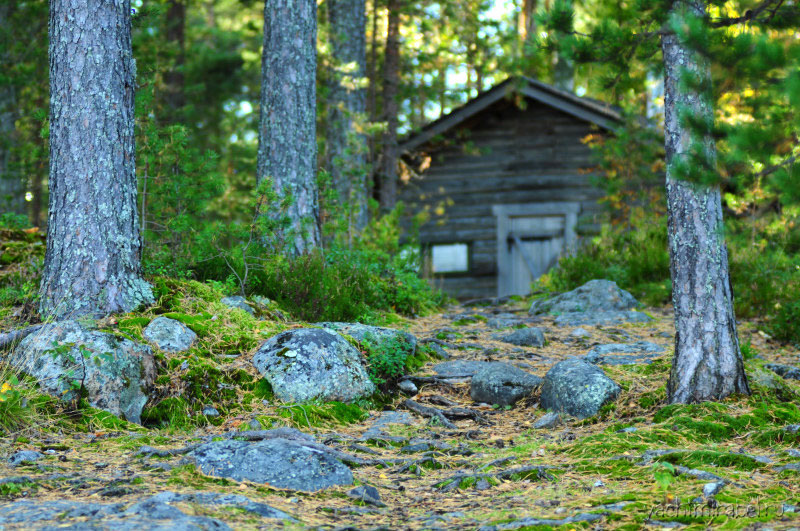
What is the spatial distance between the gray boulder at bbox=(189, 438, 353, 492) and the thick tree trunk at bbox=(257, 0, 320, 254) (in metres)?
4.72

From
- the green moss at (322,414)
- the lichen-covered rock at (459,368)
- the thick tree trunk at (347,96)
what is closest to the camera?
the green moss at (322,414)

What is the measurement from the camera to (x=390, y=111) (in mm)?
17391

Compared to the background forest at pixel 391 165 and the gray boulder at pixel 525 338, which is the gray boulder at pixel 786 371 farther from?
the gray boulder at pixel 525 338

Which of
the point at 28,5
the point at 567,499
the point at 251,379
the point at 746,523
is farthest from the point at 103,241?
the point at 28,5

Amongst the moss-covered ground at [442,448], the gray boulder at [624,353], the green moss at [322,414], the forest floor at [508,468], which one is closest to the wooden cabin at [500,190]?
the gray boulder at [624,353]

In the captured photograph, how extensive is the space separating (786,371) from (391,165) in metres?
11.7

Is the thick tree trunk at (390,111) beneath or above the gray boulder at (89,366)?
above

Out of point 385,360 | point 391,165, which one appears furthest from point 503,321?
point 391,165

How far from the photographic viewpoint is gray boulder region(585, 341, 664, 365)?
6781mm

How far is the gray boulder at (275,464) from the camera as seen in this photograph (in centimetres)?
404

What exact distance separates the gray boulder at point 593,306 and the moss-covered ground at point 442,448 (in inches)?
109

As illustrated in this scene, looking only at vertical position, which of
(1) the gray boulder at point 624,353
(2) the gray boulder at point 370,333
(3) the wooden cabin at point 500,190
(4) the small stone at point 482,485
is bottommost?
(4) the small stone at point 482,485

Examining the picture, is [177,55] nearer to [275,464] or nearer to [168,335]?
[168,335]

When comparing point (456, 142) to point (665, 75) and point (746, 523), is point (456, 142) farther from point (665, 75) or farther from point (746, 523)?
point (746, 523)
